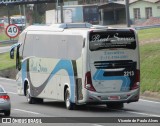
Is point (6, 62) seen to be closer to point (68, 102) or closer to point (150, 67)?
point (150, 67)

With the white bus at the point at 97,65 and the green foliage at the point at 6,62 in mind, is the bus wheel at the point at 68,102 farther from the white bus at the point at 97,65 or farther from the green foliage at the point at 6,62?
the green foliage at the point at 6,62

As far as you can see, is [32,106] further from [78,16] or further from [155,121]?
[78,16]

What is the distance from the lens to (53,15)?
10031cm

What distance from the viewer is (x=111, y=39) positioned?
88.9 feet

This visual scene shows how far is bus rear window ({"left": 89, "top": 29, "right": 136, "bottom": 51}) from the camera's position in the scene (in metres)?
26.9

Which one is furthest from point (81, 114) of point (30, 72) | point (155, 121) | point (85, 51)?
point (30, 72)

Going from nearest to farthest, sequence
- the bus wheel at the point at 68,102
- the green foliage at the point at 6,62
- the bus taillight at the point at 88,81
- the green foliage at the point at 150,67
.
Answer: the bus taillight at the point at 88,81, the bus wheel at the point at 68,102, the green foliage at the point at 150,67, the green foliage at the point at 6,62

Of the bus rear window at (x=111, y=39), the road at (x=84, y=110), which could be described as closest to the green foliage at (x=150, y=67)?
the road at (x=84, y=110)

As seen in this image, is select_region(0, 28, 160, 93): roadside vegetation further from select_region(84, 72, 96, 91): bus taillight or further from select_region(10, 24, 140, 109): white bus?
select_region(84, 72, 96, 91): bus taillight

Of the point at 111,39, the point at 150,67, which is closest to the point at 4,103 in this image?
the point at 111,39

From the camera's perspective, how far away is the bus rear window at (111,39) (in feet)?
88.4

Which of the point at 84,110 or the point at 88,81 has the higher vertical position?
the point at 88,81

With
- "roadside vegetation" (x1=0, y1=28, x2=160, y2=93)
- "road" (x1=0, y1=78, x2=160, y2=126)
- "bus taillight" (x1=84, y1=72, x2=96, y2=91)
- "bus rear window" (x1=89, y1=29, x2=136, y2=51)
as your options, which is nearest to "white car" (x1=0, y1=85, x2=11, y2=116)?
"road" (x1=0, y1=78, x2=160, y2=126)

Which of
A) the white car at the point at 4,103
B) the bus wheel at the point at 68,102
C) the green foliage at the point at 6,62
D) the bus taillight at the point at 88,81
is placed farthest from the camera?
the green foliage at the point at 6,62
